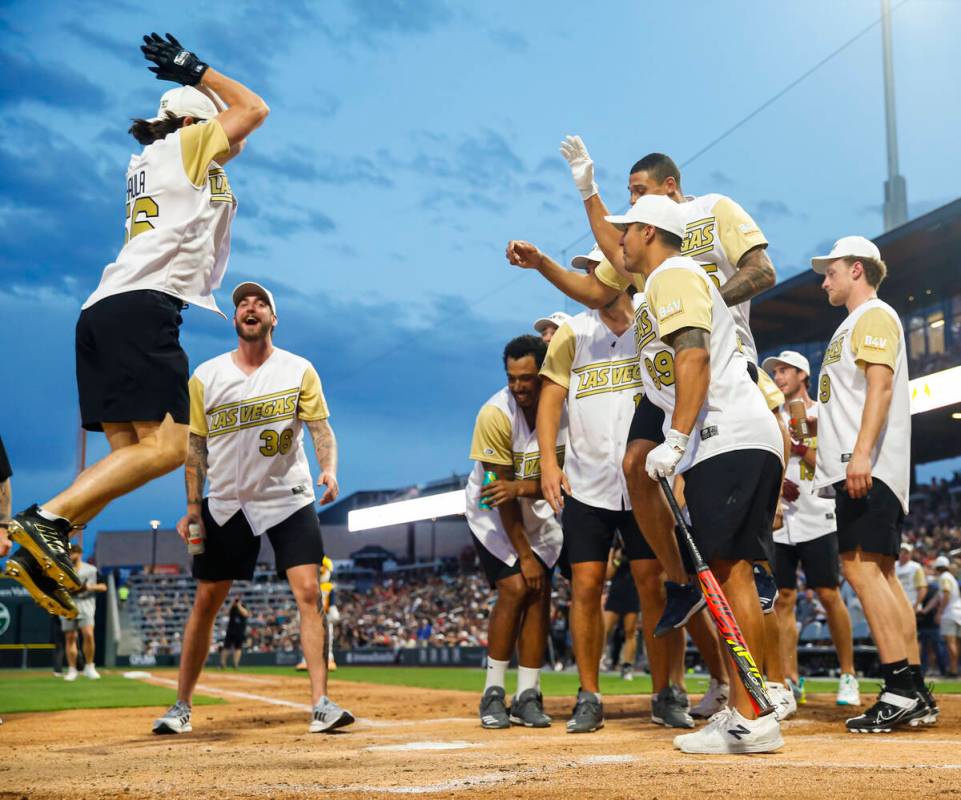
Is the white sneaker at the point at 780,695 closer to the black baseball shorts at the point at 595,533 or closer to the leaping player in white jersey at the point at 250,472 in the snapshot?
the black baseball shorts at the point at 595,533

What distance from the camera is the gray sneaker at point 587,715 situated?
18.3 feet

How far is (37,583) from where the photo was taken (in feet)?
12.8

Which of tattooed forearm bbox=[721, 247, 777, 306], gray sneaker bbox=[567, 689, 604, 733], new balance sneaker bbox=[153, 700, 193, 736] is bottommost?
new balance sneaker bbox=[153, 700, 193, 736]

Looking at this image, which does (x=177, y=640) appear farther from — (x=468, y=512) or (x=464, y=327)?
(x=464, y=327)

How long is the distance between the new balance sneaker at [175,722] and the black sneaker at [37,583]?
2.58m

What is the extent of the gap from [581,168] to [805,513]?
11.4 ft

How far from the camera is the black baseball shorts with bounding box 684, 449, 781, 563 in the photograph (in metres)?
4.36

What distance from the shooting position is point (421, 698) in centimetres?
1002

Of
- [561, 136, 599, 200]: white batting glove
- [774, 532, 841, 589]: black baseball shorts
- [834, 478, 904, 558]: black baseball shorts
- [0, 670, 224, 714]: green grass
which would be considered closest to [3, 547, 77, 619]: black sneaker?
[561, 136, 599, 200]: white batting glove

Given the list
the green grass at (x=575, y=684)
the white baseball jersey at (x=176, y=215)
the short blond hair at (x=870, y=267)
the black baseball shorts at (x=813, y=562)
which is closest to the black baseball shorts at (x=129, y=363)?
the white baseball jersey at (x=176, y=215)

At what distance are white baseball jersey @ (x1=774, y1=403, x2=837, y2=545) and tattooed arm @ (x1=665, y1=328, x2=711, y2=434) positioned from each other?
3770 millimetres

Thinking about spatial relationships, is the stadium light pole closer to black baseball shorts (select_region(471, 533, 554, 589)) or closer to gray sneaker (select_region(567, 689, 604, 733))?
black baseball shorts (select_region(471, 533, 554, 589))

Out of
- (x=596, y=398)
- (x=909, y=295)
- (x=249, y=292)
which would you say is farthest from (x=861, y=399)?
(x=909, y=295)

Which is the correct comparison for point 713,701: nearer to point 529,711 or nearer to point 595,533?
point 529,711
